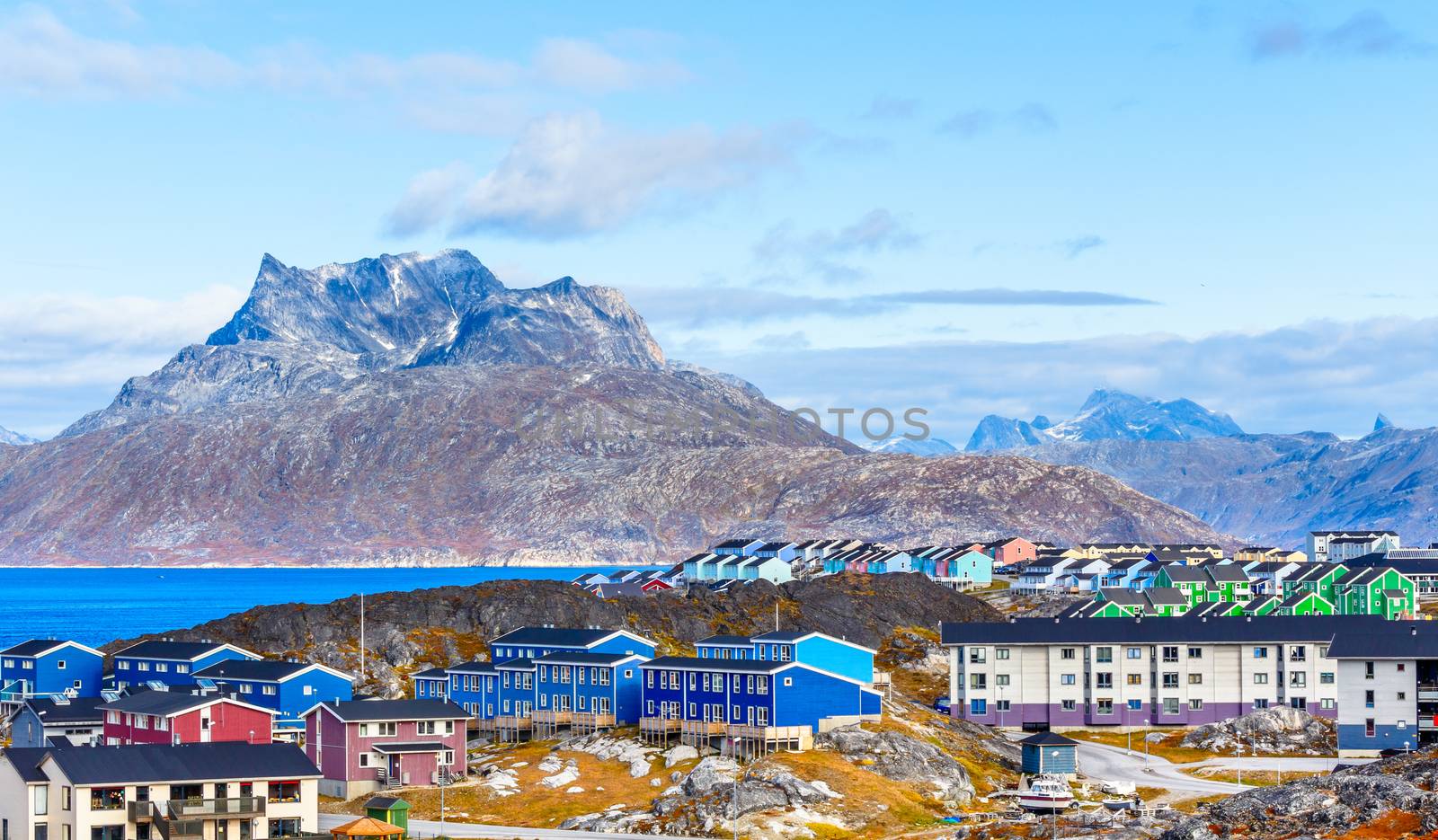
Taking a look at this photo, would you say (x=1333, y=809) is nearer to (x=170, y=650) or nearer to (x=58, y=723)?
(x=58, y=723)

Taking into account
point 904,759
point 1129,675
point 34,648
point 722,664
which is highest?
point 722,664

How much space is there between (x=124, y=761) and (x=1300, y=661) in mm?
80049

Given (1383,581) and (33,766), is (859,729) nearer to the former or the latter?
(33,766)

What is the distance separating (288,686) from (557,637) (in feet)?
61.4

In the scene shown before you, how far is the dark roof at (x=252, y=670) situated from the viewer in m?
117

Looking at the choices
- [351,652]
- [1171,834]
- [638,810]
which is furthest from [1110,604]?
[1171,834]

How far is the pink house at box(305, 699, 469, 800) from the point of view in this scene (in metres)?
99.2

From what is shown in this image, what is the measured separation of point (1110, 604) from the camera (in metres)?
169

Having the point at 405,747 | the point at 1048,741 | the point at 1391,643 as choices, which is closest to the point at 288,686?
the point at 405,747

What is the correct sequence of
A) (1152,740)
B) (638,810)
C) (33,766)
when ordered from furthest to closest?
(1152,740)
(638,810)
(33,766)

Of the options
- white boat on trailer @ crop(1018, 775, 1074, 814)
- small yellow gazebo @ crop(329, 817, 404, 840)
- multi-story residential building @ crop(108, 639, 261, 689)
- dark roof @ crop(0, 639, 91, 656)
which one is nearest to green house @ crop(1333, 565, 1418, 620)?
white boat on trailer @ crop(1018, 775, 1074, 814)

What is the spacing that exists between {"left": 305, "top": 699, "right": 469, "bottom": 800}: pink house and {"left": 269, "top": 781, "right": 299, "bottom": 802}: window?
47.8ft

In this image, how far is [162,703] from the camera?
337 ft

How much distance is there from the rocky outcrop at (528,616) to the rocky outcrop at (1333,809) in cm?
7561
